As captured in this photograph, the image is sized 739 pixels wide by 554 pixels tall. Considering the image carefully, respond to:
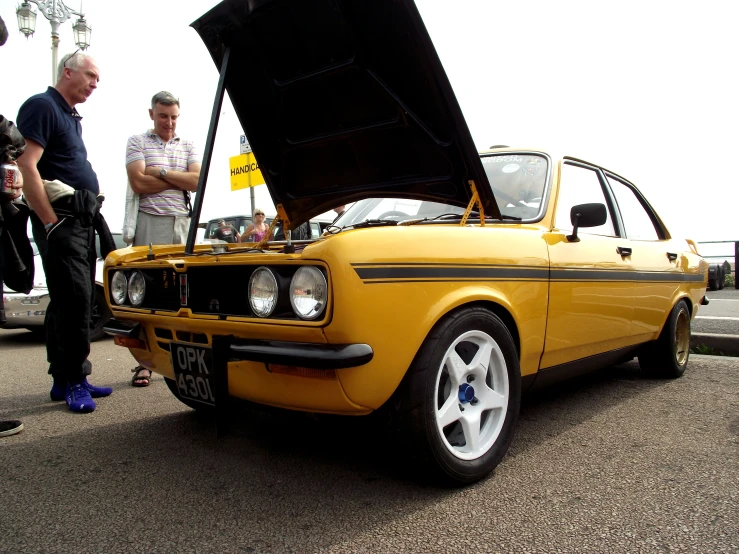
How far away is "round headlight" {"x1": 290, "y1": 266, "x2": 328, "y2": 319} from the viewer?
185 centimetres

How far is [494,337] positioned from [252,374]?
978mm

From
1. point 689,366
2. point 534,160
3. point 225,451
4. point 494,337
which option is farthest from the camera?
point 689,366

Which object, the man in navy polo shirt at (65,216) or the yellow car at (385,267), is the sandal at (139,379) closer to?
the man in navy polo shirt at (65,216)

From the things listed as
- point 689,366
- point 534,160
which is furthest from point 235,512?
point 689,366

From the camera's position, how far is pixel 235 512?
197 centimetres

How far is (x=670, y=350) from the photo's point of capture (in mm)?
3994

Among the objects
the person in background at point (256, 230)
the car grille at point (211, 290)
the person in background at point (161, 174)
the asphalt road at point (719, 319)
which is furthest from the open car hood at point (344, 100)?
the person in background at point (256, 230)

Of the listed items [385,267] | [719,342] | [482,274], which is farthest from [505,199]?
[719,342]

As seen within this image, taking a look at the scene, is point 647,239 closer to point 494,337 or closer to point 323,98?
point 494,337

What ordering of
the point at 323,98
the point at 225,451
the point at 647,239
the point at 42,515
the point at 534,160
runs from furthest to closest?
the point at 647,239
the point at 534,160
the point at 323,98
the point at 225,451
the point at 42,515

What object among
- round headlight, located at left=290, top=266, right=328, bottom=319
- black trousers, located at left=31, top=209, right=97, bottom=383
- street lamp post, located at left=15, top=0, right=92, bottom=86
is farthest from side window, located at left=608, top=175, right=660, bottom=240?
street lamp post, located at left=15, top=0, right=92, bottom=86

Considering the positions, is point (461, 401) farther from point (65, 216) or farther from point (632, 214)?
point (65, 216)

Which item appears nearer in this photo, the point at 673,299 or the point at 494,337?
the point at 494,337

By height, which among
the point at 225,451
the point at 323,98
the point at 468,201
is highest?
A: the point at 323,98
